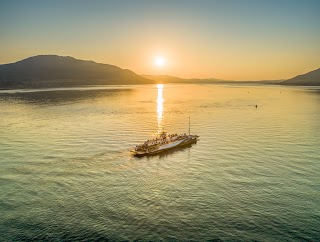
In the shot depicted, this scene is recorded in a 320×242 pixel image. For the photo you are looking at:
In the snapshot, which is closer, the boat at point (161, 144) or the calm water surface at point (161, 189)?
the calm water surface at point (161, 189)

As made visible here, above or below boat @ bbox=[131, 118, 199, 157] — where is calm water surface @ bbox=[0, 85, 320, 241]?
below

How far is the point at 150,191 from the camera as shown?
62031 mm

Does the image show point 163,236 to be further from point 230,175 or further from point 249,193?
point 230,175

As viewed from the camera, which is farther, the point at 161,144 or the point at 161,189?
the point at 161,144

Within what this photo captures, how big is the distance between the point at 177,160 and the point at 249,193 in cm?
2874

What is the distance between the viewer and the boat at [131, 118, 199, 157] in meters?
90.2

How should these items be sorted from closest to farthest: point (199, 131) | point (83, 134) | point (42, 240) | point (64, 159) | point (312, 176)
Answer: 1. point (42, 240)
2. point (312, 176)
3. point (64, 159)
4. point (83, 134)
5. point (199, 131)

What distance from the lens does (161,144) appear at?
9775cm

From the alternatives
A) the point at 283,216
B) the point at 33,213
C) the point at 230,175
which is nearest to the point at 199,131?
the point at 230,175

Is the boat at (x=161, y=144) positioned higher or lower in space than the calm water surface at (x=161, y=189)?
higher

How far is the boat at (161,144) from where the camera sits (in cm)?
9025

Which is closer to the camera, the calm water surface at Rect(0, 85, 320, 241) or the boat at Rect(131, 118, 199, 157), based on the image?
the calm water surface at Rect(0, 85, 320, 241)

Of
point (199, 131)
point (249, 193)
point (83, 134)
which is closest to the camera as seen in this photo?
point (249, 193)

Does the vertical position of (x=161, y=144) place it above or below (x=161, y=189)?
above
